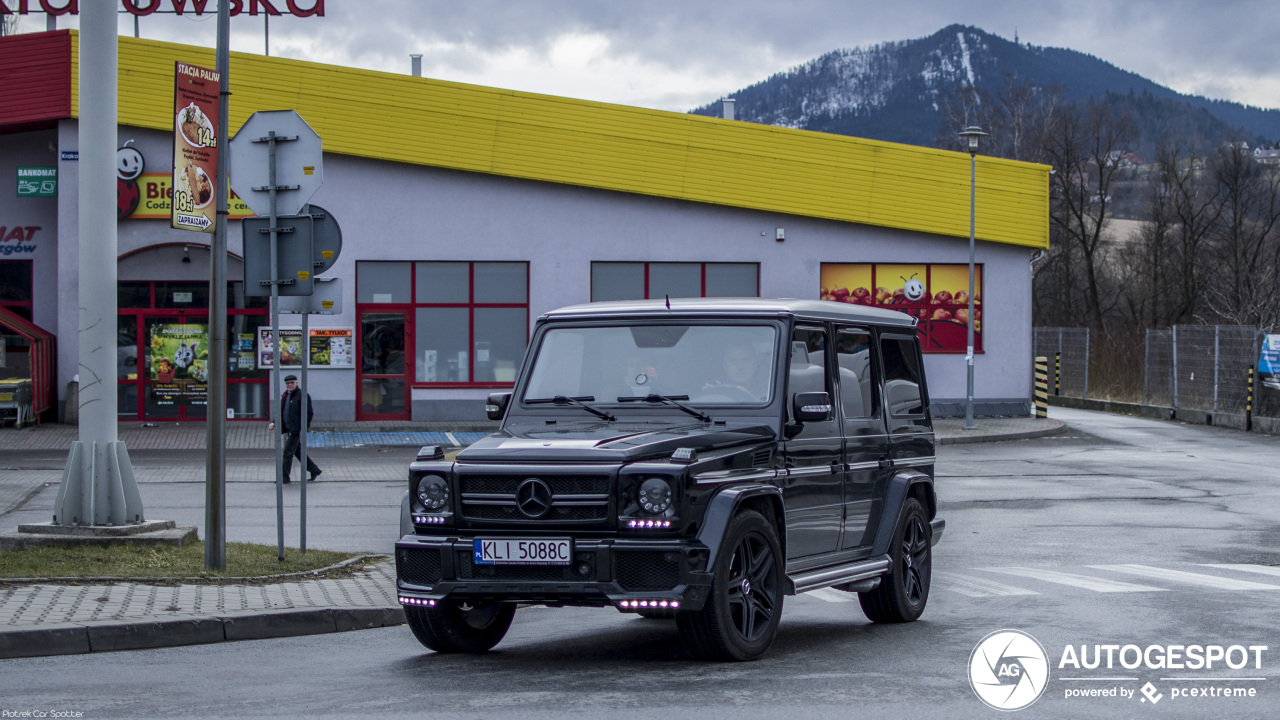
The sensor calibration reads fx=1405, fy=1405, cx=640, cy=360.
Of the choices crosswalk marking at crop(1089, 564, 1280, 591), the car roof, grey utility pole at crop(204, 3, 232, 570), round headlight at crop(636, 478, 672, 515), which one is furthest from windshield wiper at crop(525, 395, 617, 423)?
crosswalk marking at crop(1089, 564, 1280, 591)

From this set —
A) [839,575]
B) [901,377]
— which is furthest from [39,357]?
[839,575]

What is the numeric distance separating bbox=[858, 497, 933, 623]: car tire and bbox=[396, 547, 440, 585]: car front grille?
10.1 ft

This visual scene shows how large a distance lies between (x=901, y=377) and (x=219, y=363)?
4896mm

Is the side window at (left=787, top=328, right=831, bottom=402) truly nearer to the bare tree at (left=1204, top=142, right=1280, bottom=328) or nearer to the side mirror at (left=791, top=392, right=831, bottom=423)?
the side mirror at (left=791, top=392, right=831, bottom=423)

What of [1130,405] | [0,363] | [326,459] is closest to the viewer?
[326,459]

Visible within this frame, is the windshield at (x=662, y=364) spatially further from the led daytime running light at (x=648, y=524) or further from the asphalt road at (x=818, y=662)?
the asphalt road at (x=818, y=662)

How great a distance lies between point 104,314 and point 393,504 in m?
6.54

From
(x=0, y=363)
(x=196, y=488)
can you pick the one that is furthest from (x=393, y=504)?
(x=0, y=363)

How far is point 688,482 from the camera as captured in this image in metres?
6.77

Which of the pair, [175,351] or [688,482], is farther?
[175,351]

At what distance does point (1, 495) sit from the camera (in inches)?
680

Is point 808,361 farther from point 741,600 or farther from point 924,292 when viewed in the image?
point 924,292

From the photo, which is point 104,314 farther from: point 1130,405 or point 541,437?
point 1130,405

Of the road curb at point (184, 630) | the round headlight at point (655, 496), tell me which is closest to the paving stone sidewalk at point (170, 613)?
the road curb at point (184, 630)
